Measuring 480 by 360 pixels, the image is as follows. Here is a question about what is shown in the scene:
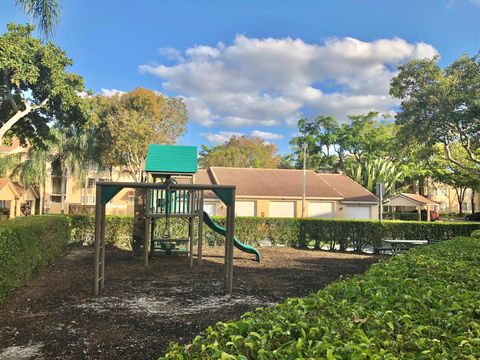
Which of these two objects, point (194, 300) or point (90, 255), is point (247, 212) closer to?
point (90, 255)

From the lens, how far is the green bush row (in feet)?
57.4

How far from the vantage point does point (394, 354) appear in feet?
5.91

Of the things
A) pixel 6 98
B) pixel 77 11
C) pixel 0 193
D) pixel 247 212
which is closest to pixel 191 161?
pixel 77 11

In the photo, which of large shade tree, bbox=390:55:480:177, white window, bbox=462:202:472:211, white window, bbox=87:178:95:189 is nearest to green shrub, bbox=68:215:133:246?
large shade tree, bbox=390:55:480:177

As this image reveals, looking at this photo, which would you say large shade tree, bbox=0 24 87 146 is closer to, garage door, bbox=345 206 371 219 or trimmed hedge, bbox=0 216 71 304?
trimmed hedge, bbox=0 216 71 304

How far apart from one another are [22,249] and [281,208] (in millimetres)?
25720

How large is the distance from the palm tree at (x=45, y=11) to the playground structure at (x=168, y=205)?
3333mm

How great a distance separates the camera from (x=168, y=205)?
10.7 metres

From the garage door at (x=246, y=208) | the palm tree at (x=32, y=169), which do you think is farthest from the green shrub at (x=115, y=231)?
the palm tree at (x=32, y=169)

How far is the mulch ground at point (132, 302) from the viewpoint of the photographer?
505 cm

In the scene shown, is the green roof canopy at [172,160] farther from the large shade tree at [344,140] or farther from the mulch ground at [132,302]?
the large shade tree at [344,140]

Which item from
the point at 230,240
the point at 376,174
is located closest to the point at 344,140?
the point at 376,174

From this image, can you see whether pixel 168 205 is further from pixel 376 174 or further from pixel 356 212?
pixel 376 174

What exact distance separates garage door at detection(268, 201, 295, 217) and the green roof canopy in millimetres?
20395
